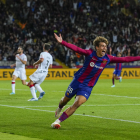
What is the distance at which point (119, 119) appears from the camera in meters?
9.83

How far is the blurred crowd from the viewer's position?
1304 inches

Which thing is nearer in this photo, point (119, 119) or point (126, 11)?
point (119, 119)

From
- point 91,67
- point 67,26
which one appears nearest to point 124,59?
point 91,67

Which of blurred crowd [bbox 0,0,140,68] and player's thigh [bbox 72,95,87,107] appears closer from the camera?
player's thigh [bbox 72,95,87,107]

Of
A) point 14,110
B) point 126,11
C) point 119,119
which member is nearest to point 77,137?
point 119,119

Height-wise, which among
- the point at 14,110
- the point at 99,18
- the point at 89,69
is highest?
the point at 99,18

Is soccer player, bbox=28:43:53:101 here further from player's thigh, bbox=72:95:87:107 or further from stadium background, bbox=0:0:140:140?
player's thigh, bbox=72:95:87:107

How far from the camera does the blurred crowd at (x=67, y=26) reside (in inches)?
1304

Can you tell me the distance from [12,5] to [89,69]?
95.9 ft

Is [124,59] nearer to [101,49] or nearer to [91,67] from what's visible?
[101,49]

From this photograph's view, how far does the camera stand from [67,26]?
119ft

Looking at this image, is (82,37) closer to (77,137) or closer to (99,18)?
(99,18)

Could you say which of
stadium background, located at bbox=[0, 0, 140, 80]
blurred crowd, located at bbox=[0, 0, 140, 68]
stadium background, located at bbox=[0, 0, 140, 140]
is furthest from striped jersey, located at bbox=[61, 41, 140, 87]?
blurred crowd, located at bbox=[0, 0, 140, 68]

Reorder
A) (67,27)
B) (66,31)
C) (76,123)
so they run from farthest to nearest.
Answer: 1. (67,27)
2. (66,31)
3. (76,123)
